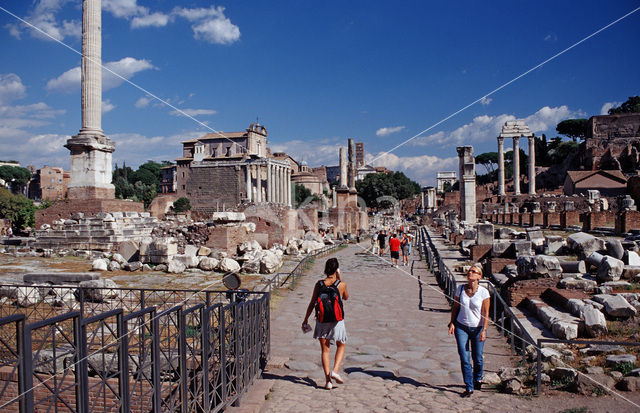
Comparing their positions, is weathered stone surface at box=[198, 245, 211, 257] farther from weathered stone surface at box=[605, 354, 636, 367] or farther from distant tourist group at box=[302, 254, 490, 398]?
weathered stone surface at box=[605, 354, 636, 367]

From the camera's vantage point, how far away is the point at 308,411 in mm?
4715

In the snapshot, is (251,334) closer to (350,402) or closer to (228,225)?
(350,402)

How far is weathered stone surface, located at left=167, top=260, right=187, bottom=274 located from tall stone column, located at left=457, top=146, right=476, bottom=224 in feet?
53.5

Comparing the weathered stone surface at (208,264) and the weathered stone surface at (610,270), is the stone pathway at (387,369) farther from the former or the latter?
the weathered stone surface at (208,264)

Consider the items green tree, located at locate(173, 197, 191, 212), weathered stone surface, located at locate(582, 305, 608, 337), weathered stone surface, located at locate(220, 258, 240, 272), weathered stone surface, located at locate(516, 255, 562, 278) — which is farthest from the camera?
green tree, located at locate(173, 197, 191, 212)

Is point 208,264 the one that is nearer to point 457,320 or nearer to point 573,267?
point 573,267

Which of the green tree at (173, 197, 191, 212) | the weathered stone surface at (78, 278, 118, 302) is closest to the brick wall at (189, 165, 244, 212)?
the green tree at (173, 197, 191, 212)

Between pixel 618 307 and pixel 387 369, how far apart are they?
133 inches

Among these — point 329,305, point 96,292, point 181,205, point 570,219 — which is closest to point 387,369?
point 329,305

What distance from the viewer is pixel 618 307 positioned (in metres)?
6.84

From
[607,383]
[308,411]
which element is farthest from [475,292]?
[308,411]

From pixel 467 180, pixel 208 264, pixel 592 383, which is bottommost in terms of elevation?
pixel 592 383

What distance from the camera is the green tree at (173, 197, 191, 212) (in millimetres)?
60938

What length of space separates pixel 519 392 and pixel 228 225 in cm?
1480
